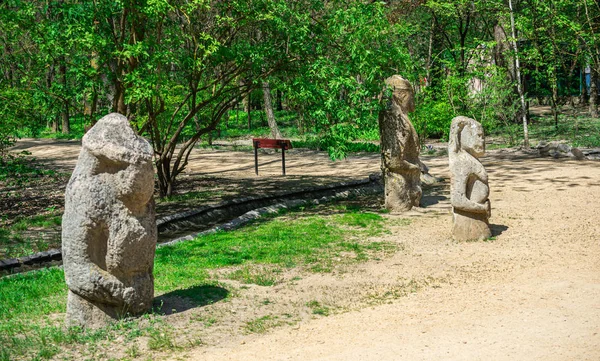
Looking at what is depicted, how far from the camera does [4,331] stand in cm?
791

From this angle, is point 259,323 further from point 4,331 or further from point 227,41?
point 227,41

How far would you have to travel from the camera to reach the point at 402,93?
607 inches

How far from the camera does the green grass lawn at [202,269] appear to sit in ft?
25.2

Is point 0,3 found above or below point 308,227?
above

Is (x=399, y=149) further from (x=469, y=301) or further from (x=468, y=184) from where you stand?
(x=469, y=301)

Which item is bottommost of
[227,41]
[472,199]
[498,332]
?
[498,332]

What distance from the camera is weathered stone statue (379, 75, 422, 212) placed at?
1517 centimetres

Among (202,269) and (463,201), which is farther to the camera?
(463,201)

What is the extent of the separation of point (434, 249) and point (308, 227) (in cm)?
285

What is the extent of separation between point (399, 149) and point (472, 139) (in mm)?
2947

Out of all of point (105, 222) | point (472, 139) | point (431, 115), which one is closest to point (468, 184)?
point (472, 139)

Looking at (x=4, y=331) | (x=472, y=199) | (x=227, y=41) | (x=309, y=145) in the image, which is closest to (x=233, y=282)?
(x=4, y=331)

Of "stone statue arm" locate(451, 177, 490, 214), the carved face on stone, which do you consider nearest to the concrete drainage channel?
"stone statue arm" locate(451, 177, 490, 214)

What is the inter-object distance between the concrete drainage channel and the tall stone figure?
433cm
